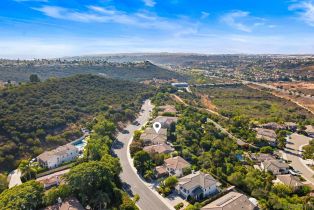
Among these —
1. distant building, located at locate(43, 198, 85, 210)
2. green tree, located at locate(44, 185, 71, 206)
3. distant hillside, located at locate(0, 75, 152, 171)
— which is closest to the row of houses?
distant building, located at locate(43, 198, 85, 210)

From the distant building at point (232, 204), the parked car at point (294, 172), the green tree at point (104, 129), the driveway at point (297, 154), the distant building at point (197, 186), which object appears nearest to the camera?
the distant building at point (232, 204)

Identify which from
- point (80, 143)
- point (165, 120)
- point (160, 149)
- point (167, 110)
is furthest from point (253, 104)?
point (80, 143)

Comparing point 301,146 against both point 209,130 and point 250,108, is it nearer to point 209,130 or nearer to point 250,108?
point 209,130

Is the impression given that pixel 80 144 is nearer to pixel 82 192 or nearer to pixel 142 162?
pixel 142 162

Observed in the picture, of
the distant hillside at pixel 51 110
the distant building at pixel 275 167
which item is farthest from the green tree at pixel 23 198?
the distant building at pixel 275 167

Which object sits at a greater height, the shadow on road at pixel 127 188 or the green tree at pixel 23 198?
the green tree at pixel 23 198

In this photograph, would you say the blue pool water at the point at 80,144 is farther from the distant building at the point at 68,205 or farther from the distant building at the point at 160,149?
the distant building at the point at 68,205

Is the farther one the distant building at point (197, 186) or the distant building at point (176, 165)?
the distant building at point (176, 165)
